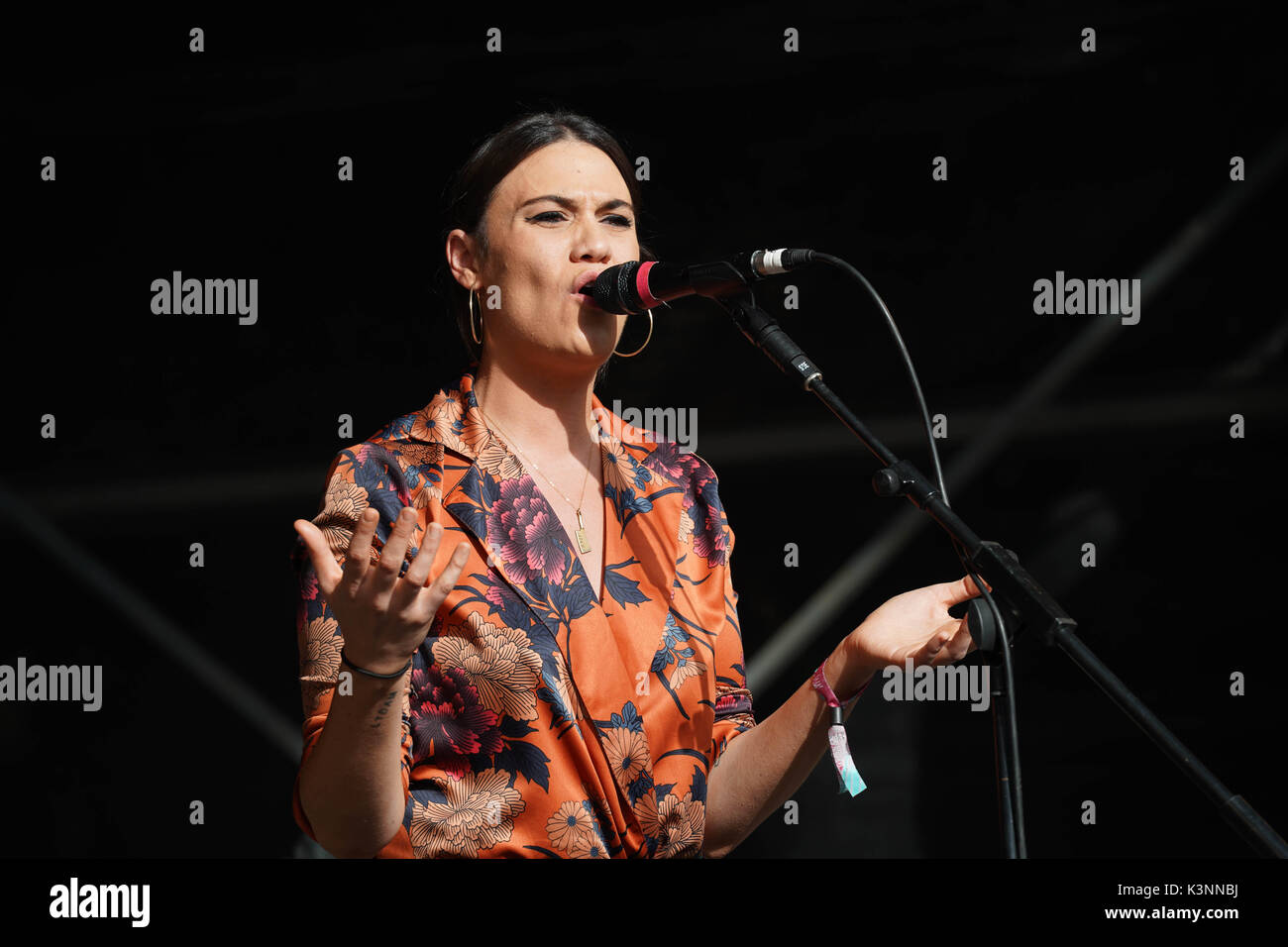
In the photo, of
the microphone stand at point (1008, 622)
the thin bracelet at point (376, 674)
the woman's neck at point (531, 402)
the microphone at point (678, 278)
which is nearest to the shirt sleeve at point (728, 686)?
the woman's neck at point (531, 402)

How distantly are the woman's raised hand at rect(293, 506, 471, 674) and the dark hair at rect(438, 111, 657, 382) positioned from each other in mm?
799

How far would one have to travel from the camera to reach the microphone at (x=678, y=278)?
151 centimetres

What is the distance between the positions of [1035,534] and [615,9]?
5.28 ft

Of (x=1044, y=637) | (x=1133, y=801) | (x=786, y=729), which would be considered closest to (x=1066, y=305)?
(x=1133, y=801)

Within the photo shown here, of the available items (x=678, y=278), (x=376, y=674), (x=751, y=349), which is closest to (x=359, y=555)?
(x=376, y=674)

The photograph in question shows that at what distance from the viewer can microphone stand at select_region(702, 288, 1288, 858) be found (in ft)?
3.65

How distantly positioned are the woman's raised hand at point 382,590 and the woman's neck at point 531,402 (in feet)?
2.12

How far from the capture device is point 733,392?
306 cm

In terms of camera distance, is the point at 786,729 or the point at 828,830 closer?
the point at 786,729

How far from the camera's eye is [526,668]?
5.50 ft

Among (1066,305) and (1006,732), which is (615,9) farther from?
(1006,732)

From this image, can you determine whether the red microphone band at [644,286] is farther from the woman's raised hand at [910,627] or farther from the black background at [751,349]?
the black background at [751,349]
